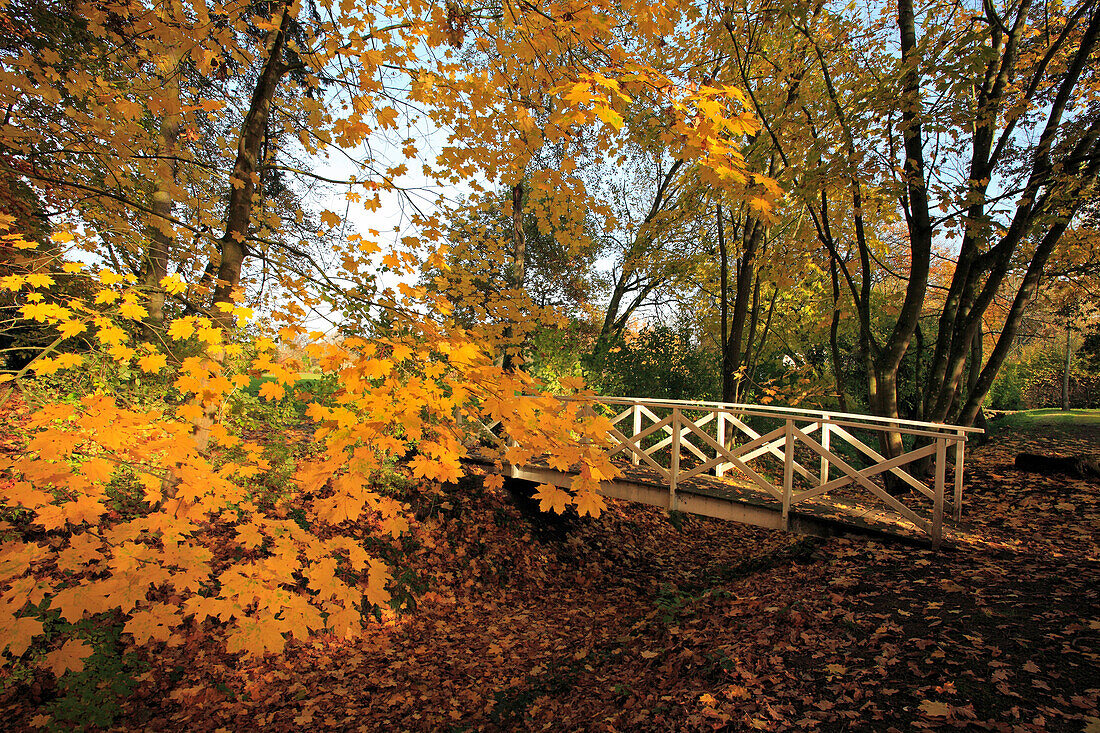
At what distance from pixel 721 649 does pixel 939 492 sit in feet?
8.43

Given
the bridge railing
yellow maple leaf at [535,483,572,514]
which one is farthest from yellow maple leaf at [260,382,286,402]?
the bridge railing

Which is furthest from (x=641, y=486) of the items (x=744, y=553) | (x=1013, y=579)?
(x=1013, y=579)

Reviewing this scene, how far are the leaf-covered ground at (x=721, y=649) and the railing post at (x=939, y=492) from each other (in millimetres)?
215

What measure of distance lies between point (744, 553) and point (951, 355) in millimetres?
3914

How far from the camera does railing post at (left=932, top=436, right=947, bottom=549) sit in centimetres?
452

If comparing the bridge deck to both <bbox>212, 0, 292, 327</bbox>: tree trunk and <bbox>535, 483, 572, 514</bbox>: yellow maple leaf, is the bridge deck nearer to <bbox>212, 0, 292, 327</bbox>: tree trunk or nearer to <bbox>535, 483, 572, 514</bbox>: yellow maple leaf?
<bbox>535, 483, 572, 514</bbox>: yellow maple leaf

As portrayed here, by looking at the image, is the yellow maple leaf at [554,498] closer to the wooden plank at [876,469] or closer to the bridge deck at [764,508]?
the bridge deck at [764,508]

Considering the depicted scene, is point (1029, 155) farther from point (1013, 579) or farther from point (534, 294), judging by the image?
point (534, 294)

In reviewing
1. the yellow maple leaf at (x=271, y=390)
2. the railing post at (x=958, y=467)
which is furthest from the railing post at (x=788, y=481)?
the yellow maple leaf at (x=271, y=390)

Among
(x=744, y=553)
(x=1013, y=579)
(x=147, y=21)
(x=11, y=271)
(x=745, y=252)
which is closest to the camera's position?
(x=147, y=21)

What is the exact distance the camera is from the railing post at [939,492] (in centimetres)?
452

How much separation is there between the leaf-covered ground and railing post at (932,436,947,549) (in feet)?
0.71

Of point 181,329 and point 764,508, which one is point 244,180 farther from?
point 764,508

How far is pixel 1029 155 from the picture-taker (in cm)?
694
